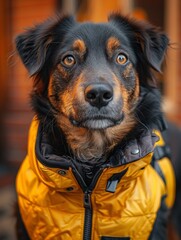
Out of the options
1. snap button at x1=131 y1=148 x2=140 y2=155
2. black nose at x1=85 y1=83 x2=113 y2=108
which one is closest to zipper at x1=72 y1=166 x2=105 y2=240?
snap button at x1=131 y1=148 x2=140 y2=155

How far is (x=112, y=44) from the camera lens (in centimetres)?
246

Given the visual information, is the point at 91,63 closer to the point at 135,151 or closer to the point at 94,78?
the point at 94,78

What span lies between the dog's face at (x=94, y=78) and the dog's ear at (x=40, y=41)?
0.09 meters

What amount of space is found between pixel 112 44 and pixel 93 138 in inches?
21.3

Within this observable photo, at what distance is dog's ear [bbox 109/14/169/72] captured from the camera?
252cm

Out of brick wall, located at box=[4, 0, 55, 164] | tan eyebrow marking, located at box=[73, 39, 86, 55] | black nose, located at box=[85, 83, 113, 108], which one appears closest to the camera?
black nose, located at box=[85, 83, 113, 108]

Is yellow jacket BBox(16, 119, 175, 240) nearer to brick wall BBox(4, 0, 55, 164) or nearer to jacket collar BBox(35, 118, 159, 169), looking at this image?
jacket collar BBox(35, 118, 159, 169)

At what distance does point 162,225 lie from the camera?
253 cm

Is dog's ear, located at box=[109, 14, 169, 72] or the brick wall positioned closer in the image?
dog's ear, located at box=[109, 14, 169, 72]

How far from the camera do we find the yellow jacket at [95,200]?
227 centimetres

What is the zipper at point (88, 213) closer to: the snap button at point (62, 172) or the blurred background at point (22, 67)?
the snap button at point (62, 172)

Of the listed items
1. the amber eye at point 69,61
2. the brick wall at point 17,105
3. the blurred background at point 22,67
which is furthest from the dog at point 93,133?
the brick wall at point 17,105

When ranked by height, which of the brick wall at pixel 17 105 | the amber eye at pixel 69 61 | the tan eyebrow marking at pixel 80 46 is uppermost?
the tan eyebrow marking at pixel 80 46

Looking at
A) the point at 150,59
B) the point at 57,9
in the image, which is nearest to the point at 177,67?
the point at 57,9
